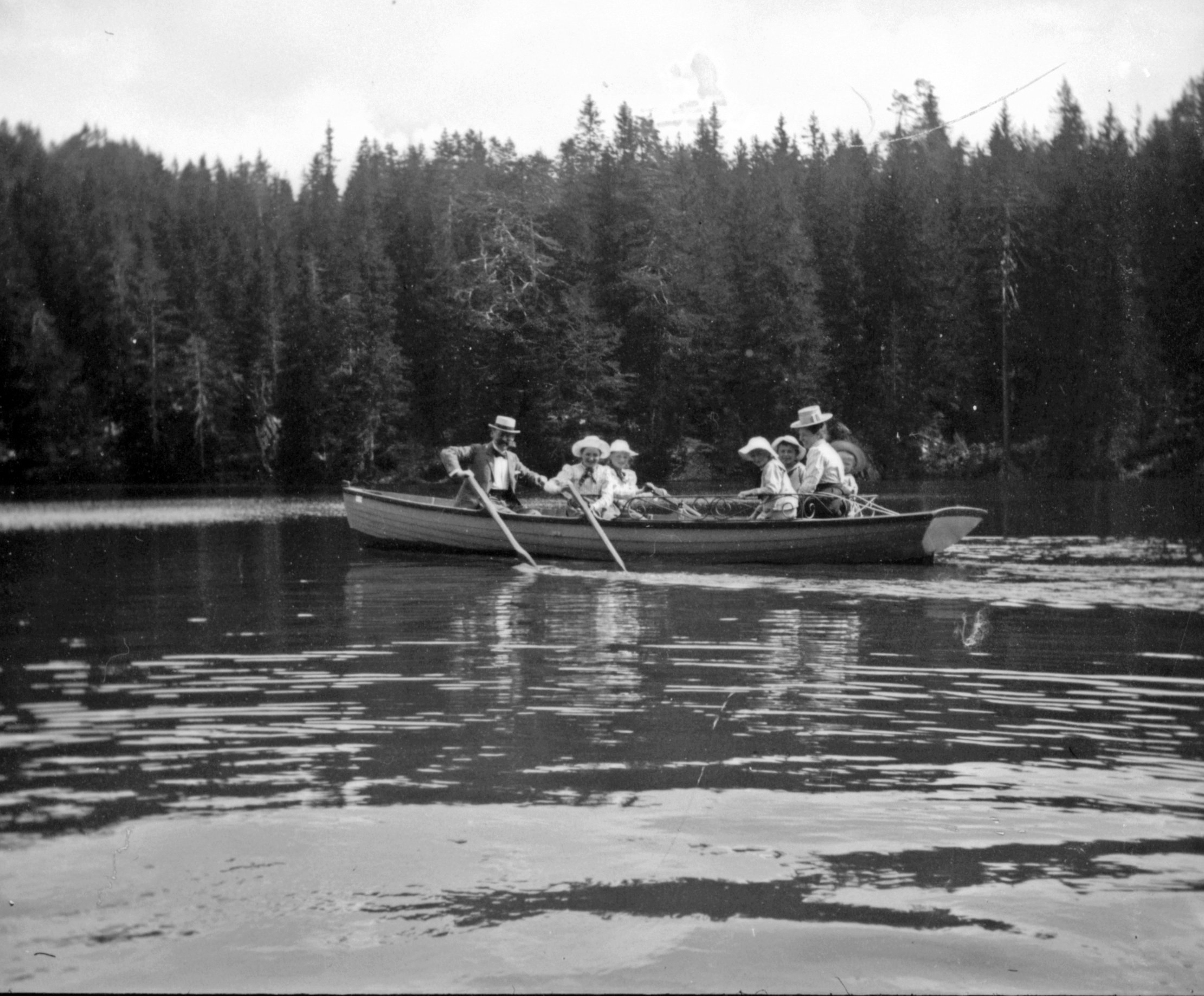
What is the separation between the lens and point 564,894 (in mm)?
4129

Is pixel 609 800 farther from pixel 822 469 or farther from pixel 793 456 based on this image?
pixel 793 456

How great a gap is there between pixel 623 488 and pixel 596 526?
1.26m

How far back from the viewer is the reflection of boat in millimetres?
15234

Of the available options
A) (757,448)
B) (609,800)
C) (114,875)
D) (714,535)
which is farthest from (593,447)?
(114,875)

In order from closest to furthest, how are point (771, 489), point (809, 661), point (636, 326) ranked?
point (809, 661)
point (771, 489)
point (636, 326)

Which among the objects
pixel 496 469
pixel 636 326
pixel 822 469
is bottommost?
pixel 822 469

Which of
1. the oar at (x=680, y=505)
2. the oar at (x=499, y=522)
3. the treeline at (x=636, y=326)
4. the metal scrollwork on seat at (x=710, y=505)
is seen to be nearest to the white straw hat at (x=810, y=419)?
the metal scrollwork on seat at (x=710, y=505)

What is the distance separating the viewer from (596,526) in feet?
52.9

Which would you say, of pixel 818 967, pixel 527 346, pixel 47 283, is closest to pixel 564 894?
pixel 818 967

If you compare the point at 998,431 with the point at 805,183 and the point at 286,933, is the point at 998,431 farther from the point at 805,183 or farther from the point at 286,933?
the point at 286,933

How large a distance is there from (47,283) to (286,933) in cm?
5725

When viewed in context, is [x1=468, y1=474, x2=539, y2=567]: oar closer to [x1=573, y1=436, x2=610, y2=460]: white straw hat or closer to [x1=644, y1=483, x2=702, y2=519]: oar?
[x1=573, y1=436, x2=610, y2=460]: white straw hat

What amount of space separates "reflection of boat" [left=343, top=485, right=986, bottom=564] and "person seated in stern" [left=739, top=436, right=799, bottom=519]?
0.30 m

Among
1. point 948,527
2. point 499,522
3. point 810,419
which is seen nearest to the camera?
point 810,419
